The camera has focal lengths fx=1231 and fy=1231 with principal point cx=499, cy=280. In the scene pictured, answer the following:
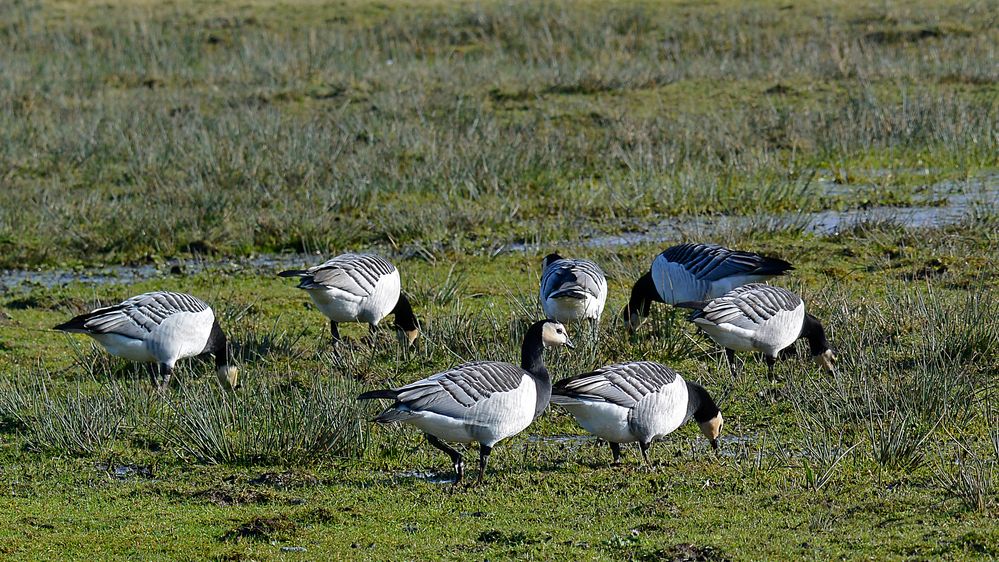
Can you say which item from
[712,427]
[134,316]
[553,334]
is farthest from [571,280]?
[134,316]

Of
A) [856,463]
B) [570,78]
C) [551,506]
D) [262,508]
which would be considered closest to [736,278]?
[856,463]

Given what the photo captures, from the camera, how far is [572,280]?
31.7ft

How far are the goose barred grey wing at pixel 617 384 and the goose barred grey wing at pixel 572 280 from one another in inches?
82.0

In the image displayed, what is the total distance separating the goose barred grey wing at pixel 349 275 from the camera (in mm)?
9828

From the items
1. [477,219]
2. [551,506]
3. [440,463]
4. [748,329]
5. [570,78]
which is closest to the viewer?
[551,506]

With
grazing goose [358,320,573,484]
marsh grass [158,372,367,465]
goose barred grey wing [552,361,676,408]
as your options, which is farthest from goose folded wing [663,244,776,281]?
marsh grass [158,372,367,465]

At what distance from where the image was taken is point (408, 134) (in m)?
17.8

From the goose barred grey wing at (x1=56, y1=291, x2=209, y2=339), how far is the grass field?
51 cm

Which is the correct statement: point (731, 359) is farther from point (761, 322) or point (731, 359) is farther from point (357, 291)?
point (357, 291)

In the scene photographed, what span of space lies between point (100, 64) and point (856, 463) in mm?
20320

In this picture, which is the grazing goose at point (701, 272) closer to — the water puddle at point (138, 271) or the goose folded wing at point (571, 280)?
the goose folded wing at point (571, 280)

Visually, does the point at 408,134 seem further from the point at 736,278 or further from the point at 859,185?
the point at 736,278

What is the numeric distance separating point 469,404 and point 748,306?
2.67m

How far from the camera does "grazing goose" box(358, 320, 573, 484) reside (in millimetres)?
6844
